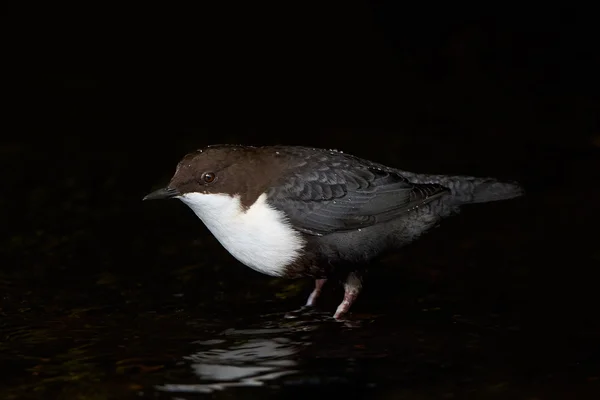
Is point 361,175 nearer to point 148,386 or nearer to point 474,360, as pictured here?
point 474,360

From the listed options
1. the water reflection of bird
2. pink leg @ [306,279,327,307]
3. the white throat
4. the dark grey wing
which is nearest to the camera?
the water reflection of bird

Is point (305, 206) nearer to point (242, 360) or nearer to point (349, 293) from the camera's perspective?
point (349, 293)

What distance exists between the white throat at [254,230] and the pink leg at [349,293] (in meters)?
0.34

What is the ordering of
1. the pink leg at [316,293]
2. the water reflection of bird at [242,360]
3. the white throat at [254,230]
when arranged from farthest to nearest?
1. the pink leg at [316,293]
2. the white throat at [254,230]
3. the water reflection of bird at [242,360]

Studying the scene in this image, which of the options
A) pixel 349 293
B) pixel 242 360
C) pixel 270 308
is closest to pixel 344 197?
pixel 349 293

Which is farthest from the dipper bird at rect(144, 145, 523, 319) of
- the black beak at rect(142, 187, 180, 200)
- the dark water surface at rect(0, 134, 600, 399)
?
the dark water surface at rect(0, 134, 600, 399)

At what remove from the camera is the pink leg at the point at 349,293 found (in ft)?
15.5

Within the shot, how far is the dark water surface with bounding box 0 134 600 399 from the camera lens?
150 inches

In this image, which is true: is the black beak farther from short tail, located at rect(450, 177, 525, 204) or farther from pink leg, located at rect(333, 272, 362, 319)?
short tail, located at rect(450, 177, 525, 204)

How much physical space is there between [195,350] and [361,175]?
1.20 m

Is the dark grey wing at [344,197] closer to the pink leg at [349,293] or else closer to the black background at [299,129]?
the pink leg at [349,293]

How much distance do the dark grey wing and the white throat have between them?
0.06 meters

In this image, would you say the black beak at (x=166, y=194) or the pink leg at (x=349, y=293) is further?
the pink leg at (x=349, y=293)

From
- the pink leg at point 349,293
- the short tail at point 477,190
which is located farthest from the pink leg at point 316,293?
the short tail at point 477,190
